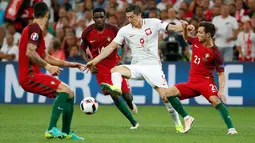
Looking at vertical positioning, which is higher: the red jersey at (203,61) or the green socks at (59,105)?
the red jersey at (203,61)

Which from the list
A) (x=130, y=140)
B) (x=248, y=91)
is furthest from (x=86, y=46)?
(x=248, y=91)

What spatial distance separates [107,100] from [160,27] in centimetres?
721

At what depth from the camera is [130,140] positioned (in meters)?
11.4

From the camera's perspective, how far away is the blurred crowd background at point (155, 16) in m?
20.2

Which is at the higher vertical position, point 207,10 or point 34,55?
point 207,10

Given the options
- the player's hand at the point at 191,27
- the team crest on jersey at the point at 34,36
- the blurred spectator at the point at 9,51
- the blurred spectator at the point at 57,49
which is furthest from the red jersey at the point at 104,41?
the blurred spectator at the point at 9,51

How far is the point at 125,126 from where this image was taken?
1433cm

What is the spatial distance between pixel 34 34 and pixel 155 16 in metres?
9.97

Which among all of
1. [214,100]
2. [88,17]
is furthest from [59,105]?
[88,17]

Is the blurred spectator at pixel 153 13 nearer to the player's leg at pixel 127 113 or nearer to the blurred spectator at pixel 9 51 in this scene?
the blurred spectator at pixel 9 51

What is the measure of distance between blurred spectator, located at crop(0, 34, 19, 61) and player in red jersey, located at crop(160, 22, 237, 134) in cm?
963

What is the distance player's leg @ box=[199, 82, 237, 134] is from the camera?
12.5 metres

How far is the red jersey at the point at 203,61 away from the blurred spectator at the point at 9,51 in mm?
9850

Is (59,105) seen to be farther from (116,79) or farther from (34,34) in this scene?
(116,79)
